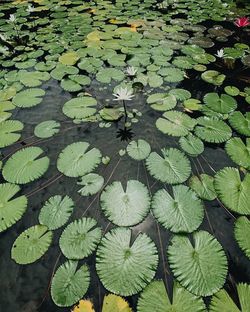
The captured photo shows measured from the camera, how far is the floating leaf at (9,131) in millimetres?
2618

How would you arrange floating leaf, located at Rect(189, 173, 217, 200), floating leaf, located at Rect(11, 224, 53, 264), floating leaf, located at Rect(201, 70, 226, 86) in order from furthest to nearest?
1. floating leaf, located at Rect(201, 70, 226, 86)
2. floating leaf, located at Rect(189, 173, 217, 200)
3. floating leaf, located at Rect(11, 224, 53, 264)

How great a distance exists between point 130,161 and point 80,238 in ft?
2.93

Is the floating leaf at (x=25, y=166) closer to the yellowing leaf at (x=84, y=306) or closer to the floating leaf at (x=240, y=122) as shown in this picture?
the yellowing leaf at (x=84, y=306)

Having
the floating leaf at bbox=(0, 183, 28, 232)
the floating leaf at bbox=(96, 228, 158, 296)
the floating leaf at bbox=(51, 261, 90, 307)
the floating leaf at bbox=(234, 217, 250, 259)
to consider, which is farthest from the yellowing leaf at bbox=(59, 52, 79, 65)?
the floating leaf at bbox=(234, 217, 250, 259)

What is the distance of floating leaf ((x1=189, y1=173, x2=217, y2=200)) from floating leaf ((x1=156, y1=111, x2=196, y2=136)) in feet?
1.77

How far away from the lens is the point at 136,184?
2.14 metres

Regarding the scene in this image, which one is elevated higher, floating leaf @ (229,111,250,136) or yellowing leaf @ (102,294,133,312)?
floating leaf @ (229,111,250,136)

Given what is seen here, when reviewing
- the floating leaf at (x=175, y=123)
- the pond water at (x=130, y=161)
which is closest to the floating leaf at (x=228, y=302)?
the pond water at (x=130, y=161)

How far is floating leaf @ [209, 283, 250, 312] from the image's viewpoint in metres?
1.50

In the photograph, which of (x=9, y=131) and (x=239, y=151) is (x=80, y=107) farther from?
(x=239, y=151)

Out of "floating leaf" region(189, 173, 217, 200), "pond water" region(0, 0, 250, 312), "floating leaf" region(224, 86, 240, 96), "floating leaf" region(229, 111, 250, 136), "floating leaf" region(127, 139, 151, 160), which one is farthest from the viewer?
"floating leaf" region(224, 86, 240, 96)

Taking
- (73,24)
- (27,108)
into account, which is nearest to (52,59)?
(27,108)

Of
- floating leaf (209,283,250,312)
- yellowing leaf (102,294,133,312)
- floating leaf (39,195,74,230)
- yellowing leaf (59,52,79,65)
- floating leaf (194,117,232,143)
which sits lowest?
floating leaf (209,283,250,312)

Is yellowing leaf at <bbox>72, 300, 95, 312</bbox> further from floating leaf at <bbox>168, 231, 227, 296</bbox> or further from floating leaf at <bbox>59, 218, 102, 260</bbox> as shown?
floating leaf at <bbox>168, 231, 227, 296</bbox>
